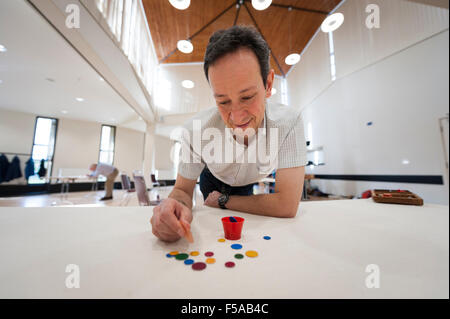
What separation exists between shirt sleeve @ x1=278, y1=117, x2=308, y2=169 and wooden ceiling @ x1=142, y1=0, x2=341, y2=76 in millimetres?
490

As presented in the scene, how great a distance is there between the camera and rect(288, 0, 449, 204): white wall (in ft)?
7.88

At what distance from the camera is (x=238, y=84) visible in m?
0.61

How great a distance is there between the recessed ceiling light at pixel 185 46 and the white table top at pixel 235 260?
34.1 inches

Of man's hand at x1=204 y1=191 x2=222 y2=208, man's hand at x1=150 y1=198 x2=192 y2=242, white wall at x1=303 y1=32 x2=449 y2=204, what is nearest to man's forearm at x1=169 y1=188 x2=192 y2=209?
man's hand at x1=204 y1=191 x2=222 y2=208

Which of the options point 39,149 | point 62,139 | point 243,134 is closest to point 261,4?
point 243,134

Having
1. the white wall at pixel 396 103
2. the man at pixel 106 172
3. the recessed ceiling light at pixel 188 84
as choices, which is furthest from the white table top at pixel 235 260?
the man at pixel 106 172

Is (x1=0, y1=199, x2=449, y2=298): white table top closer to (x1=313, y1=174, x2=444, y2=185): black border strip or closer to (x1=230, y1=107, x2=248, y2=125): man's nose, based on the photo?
(x1=230, y1=107, x2=248, y2=125): man's nose

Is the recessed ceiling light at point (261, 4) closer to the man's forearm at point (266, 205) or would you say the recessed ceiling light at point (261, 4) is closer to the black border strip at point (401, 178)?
the man's forearm at point (266, 205)

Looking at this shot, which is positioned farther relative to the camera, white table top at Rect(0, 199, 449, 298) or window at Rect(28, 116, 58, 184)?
window at Rect(28, 116, 58, 184)

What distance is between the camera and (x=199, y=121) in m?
0.92

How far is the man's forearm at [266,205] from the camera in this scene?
2.17ft

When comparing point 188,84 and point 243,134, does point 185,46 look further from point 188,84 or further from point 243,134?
point 243,134

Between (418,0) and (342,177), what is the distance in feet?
10.5
